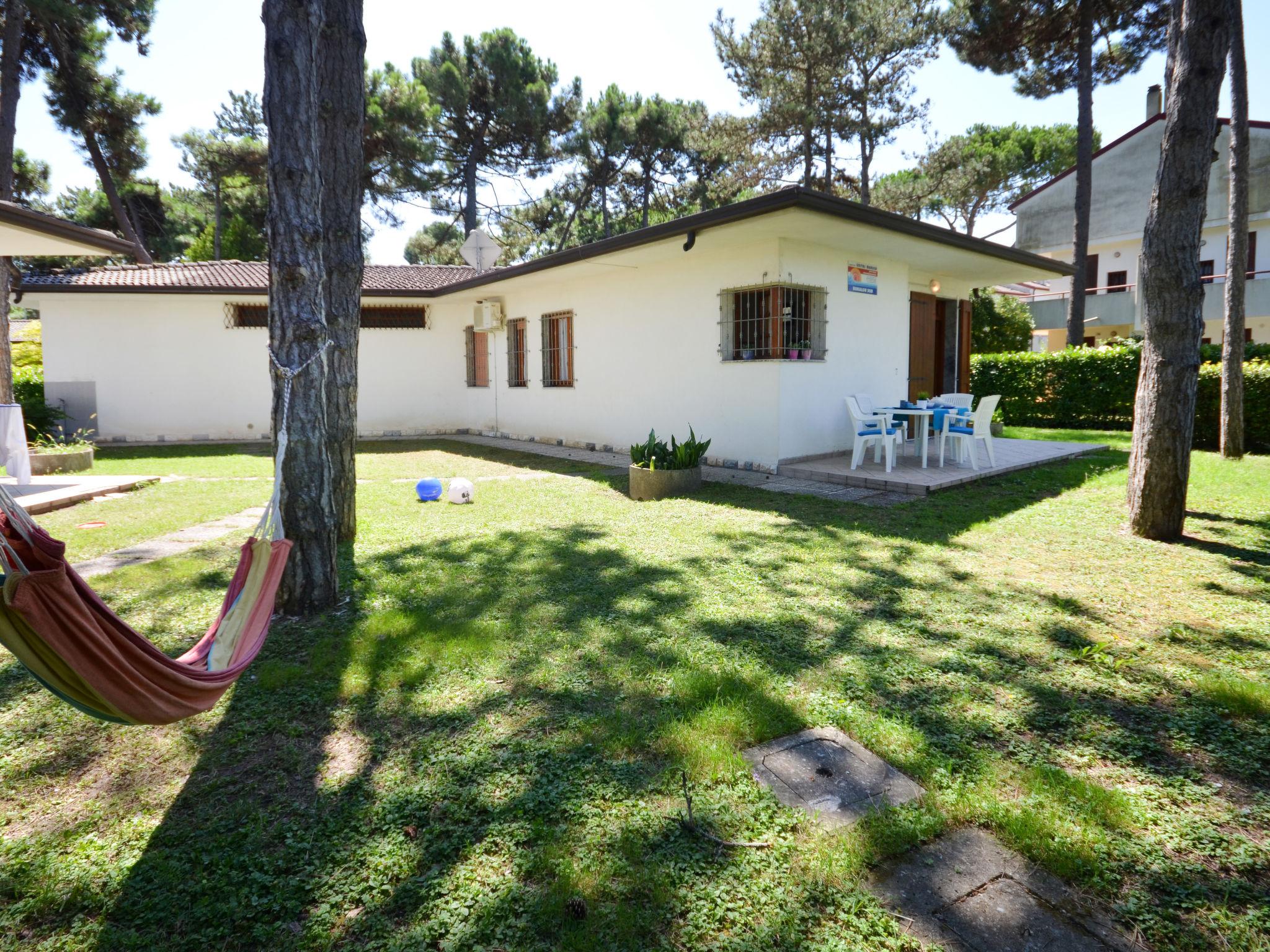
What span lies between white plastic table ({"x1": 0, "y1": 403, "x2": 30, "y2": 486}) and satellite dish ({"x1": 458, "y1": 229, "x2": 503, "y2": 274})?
7564 millimetres

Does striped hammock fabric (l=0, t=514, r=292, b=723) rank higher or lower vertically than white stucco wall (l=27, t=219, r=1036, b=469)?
lower

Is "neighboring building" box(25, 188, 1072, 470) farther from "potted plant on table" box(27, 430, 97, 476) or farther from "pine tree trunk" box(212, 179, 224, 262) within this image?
"pine tree trunk" box(212, 179, 224, 262)

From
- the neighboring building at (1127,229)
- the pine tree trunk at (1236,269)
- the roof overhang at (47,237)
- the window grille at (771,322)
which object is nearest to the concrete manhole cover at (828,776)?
the window grille at (771,322)

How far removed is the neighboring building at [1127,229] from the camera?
18.9 m

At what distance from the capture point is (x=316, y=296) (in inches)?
139

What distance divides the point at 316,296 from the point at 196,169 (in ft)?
68.0

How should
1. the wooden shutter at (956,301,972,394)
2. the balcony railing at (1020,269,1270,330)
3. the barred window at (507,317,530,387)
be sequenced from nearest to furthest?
the wooden shutter at (956,301,972,394)
the barred window at (507,317,530,387)
the balcony railing at (1020,269,1270,330)

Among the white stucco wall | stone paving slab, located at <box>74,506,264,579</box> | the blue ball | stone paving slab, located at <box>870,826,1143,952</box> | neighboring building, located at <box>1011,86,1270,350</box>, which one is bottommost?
stone paving slab, located at <box>870,826,1143,952</box>

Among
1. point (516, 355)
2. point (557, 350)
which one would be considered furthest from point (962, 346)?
point (516, 355)

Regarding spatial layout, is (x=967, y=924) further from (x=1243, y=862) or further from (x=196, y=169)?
(x=196, y=169)

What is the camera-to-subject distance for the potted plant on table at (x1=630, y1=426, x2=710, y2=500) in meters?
6.88

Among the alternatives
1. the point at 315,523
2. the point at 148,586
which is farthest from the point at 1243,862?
the point at 148,586

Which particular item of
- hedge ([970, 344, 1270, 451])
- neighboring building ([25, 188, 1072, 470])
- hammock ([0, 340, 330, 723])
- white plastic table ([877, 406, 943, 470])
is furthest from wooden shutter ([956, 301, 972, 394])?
hammock ([0, 340, 330, 723])

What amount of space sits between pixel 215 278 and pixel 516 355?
227 inches
